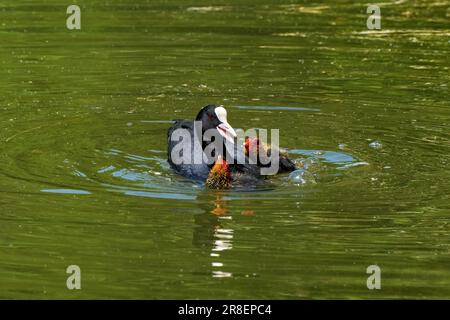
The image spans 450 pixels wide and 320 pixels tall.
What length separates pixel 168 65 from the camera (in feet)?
50.5

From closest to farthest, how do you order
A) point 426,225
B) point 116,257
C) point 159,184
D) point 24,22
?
point 116,257 → point 426,225 → point 159,184 → point 24,22

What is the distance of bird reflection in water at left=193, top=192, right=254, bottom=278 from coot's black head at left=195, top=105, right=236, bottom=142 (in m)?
0.83

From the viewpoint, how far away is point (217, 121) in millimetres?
10578

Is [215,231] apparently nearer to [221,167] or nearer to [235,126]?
[221,167]

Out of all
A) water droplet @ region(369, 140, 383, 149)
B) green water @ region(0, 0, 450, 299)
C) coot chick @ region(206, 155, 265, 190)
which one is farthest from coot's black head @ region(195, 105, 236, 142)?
water droplet @ region(369, 140, 383, 149)

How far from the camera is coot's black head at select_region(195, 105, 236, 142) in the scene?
10.2 metres

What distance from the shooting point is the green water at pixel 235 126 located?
25.9 ft

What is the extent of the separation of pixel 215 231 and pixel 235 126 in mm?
3732

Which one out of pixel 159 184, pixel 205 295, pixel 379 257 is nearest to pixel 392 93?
pixel 159 184

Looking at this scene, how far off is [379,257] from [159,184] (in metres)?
2.59

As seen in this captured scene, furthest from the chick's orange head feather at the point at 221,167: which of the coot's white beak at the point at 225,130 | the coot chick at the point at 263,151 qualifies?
the coot chick at the point at 263,151

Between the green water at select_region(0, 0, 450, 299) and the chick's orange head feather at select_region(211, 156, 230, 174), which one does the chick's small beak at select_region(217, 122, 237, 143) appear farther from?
the green water at select_region(0, 0, 450, 299)

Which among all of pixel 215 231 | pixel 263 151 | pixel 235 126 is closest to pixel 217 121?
pixel 263 151

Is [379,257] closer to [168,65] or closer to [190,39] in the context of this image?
[168,65]
